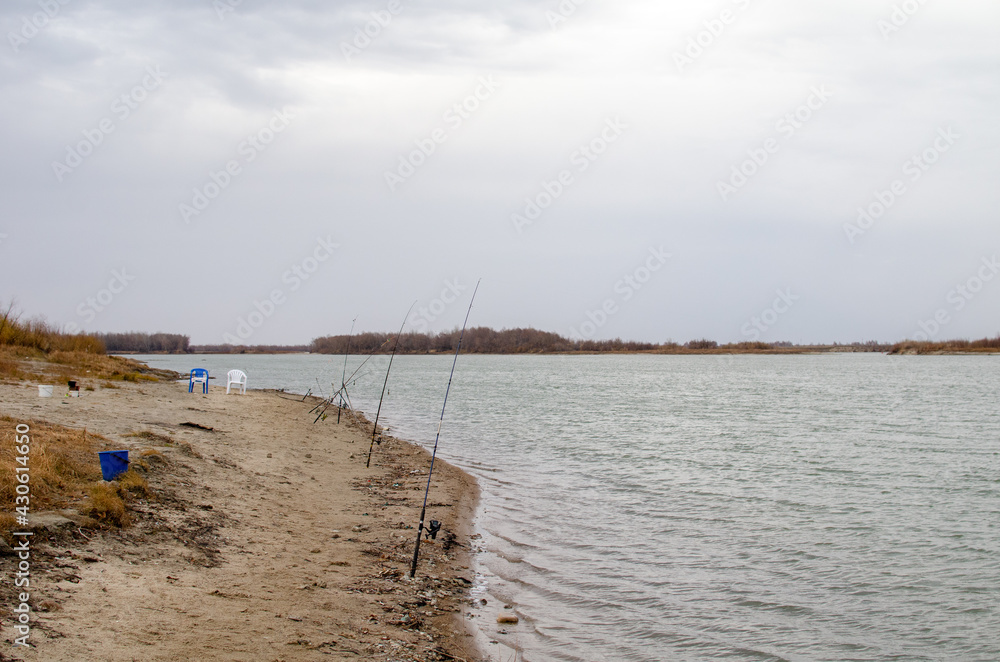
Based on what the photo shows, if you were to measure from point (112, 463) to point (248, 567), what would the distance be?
83.4 inches

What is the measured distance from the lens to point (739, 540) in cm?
1091

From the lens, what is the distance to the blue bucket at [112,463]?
7633 mm

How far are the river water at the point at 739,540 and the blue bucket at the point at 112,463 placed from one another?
14.5ft

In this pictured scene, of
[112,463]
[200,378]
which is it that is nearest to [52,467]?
[112,463]

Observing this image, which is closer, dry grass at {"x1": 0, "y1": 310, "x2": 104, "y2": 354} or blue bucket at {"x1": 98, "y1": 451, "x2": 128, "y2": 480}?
blue bucket at {"x1": 98, "y1": 451, "x2": 128, "y2": 480}

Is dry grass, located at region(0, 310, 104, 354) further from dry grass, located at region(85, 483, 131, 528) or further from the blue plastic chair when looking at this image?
Result: dry grass, located at region(85, 483, 131, 528)

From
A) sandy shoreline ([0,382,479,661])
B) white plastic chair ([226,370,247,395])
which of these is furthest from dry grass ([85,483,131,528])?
white plastic chair ([226,370,247,395])

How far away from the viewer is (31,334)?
34.6 m

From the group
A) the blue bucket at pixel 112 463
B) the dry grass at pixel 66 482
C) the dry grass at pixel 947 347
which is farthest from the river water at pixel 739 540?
the dry grass at pixel 947 347

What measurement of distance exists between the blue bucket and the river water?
4.43 metres

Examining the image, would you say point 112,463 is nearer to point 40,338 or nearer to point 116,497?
point 116,497

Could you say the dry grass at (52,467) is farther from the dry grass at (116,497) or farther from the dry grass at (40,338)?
the dry grass at (40,338)

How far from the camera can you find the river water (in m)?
7.24

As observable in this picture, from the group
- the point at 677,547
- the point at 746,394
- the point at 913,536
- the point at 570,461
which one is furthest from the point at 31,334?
the point at 746,394
